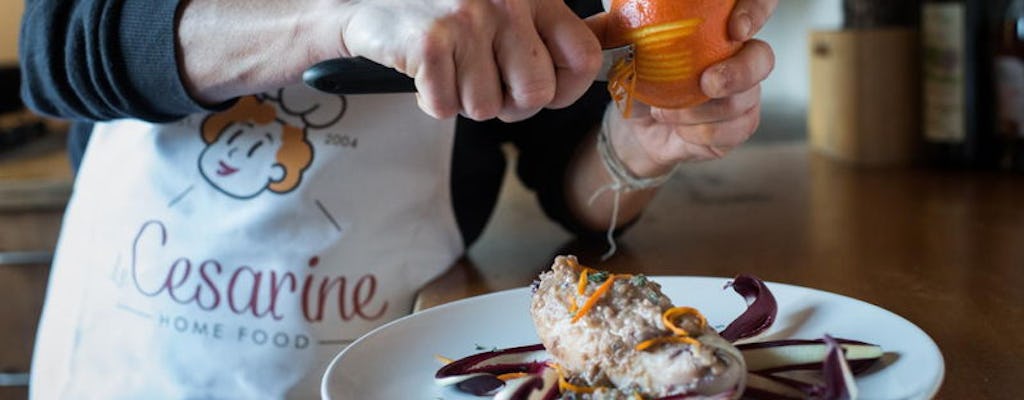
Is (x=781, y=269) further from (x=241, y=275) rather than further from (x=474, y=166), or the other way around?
(x=241, y=275)

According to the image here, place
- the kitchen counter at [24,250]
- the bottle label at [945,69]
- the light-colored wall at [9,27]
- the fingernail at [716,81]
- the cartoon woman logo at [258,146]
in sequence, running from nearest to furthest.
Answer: the fingernail at [716,81]
the cartoon woman logo at [258,146]
the bottle label at [945,69]
the kitchen counter at [24,250]
the light-colored wall at [9,27]

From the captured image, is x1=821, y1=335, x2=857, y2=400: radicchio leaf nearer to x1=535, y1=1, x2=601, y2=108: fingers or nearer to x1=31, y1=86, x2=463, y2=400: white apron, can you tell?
x1=535, y1=1, x2=601, y2=108: fingers

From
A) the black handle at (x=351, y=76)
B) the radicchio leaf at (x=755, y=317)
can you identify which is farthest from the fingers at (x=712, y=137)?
the black handle at (x=351, y=76)

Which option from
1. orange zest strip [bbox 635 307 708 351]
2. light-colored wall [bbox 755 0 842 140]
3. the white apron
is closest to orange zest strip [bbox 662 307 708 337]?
orange zest strip [bbox 635 307 708 351]

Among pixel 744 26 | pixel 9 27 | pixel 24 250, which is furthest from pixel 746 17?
pixel 9 27

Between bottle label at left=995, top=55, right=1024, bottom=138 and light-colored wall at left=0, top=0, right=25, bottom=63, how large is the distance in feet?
6.83

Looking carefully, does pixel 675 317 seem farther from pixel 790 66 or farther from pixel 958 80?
pixel 790 66

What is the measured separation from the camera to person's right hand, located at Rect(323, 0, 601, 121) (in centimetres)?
65

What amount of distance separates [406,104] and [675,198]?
0.55m

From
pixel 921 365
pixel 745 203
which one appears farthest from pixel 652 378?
pixel 745 203

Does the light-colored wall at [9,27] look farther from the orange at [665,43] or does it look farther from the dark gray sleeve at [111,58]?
the orange at [665,43]

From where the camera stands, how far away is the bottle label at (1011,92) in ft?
4.53

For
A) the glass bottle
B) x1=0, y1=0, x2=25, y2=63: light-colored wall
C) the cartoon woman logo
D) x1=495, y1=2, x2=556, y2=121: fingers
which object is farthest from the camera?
x1=0, y1=0, x2=25, y2=63: light-colored wall

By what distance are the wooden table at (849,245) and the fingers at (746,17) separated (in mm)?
257
